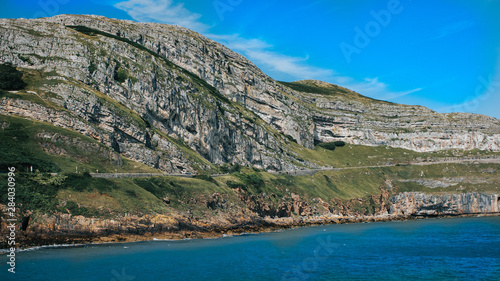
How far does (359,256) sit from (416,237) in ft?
78.5

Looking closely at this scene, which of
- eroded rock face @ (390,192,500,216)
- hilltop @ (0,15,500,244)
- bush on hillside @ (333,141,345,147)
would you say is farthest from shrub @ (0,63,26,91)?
bush on hillside @ (333,141,345,147)

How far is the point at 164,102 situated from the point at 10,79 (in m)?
38.1

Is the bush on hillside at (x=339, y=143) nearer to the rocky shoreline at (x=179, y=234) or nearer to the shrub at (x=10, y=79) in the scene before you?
the rocky shoreline at (x=179, y=234)

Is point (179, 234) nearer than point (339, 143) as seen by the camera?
Yes

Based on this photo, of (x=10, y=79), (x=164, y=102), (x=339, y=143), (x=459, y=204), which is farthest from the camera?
(x=339, y=143)

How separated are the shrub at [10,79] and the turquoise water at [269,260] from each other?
50.2 meters

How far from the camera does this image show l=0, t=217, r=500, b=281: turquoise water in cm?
3538

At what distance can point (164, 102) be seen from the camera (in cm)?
10581

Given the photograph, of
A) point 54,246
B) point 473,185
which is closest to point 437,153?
point 473,185

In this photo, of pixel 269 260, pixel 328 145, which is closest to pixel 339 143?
pixel 328 145

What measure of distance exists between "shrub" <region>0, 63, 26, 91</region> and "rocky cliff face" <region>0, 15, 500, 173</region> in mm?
2636

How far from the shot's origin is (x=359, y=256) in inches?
1839

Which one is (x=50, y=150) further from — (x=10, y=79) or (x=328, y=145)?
(x=328, y=145)

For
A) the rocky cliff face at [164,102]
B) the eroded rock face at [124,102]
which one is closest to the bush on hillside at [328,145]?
the rocky cliff face at [164,102]
